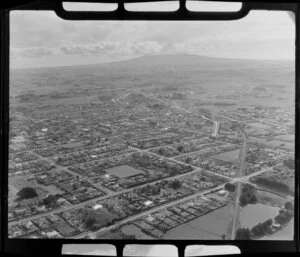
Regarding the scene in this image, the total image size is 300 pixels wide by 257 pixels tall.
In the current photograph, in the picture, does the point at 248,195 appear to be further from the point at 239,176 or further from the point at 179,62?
the point at 179,62

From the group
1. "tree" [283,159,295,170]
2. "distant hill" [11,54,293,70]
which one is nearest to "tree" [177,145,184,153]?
"distant hill" [11,54,293,70]

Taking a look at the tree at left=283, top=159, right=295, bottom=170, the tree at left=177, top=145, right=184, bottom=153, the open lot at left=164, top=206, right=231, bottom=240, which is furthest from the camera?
the tree at left=177, top=145, right=184, bottom=153

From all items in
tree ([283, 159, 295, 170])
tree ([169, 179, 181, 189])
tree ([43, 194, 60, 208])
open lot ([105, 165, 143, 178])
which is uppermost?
tree ([283, 159, 295, 170])

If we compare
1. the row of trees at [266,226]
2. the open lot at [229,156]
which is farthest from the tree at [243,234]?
the open lot at [229,156]

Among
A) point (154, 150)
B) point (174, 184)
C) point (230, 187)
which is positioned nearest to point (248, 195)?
point (230, 187)

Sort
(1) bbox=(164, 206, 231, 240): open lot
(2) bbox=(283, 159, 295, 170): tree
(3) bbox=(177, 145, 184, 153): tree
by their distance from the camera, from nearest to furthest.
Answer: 1. (1) bbox=(164, 206, 231, 240): open lot
2. (2) bbox=(283, 159, 295, 170): tree
3. (3) bbox=(177, 145, 184, 153): tree

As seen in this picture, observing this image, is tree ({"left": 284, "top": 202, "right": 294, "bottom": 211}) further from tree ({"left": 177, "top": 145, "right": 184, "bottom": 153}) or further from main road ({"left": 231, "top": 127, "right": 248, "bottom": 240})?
tree ({"left": 177, "top": 145, "right": 184, "bottom": 153})

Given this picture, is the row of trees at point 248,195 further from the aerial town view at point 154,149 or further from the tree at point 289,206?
the tree at point 289,206
